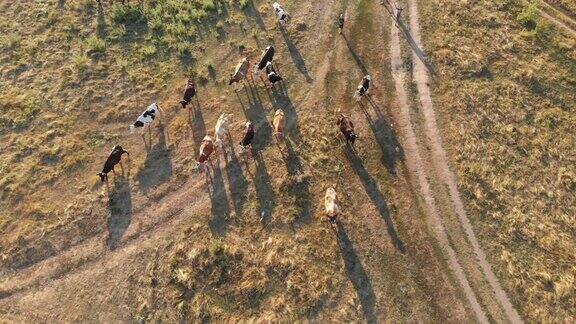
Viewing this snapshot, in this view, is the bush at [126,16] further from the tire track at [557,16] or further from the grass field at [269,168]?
the tire track at [557,16]

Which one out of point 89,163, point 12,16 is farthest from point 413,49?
point 12,16

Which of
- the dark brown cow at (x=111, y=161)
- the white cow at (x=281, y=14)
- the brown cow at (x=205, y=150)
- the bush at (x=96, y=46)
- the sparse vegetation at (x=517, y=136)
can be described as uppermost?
the bush at (x=96, y=46)

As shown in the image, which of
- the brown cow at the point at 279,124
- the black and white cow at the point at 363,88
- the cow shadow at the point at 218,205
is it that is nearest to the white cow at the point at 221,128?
the cow shadow at the point at 218,205

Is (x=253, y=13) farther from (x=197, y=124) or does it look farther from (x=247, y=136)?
(x=247, y=136)

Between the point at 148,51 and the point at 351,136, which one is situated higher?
the point at 148,51

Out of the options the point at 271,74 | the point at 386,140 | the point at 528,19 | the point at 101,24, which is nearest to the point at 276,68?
the point at 271,74

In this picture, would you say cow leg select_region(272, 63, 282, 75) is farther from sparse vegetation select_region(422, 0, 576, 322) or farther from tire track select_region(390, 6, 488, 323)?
sparse vegetation select_region(422, 0, 576, 322)
